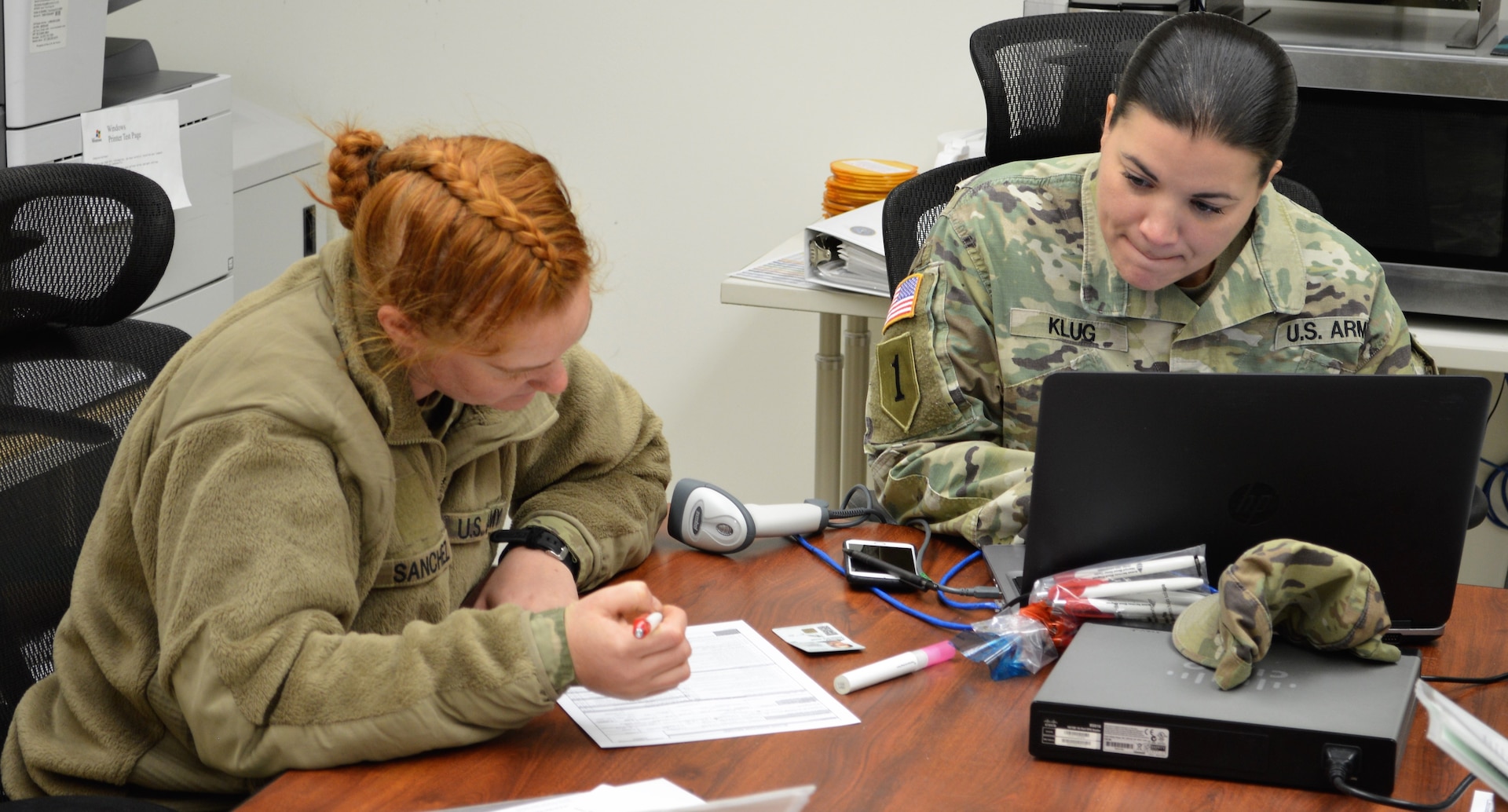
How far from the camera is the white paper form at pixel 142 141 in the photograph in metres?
2.12

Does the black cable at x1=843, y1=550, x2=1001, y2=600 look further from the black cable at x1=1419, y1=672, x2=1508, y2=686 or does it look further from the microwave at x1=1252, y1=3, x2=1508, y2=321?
the microwave at x1=1252, y1=3, x2=1508, y2=321

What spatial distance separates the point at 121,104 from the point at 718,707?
1611 mm

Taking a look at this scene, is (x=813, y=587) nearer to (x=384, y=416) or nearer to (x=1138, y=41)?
(x=384, y=416)

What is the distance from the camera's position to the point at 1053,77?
5.89 feet

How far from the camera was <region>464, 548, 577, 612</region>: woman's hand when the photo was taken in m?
1.19

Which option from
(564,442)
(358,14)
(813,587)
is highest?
(358,14)

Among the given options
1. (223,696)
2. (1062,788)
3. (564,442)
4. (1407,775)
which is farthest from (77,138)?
(1407,775)

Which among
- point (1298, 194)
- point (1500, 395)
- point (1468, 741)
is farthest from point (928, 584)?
point (1500, 395)

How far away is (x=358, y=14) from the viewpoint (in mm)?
2928

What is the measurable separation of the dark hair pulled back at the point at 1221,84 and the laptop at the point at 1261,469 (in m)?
0.39

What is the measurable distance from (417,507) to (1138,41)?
1156 mm

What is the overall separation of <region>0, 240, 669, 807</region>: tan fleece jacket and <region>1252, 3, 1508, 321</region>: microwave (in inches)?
55.3

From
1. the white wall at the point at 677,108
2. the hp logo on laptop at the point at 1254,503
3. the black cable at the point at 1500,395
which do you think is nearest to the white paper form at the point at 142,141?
the white wall at the point at 677,108

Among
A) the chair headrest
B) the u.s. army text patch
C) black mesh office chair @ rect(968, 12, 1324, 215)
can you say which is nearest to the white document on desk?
the chair headrest
